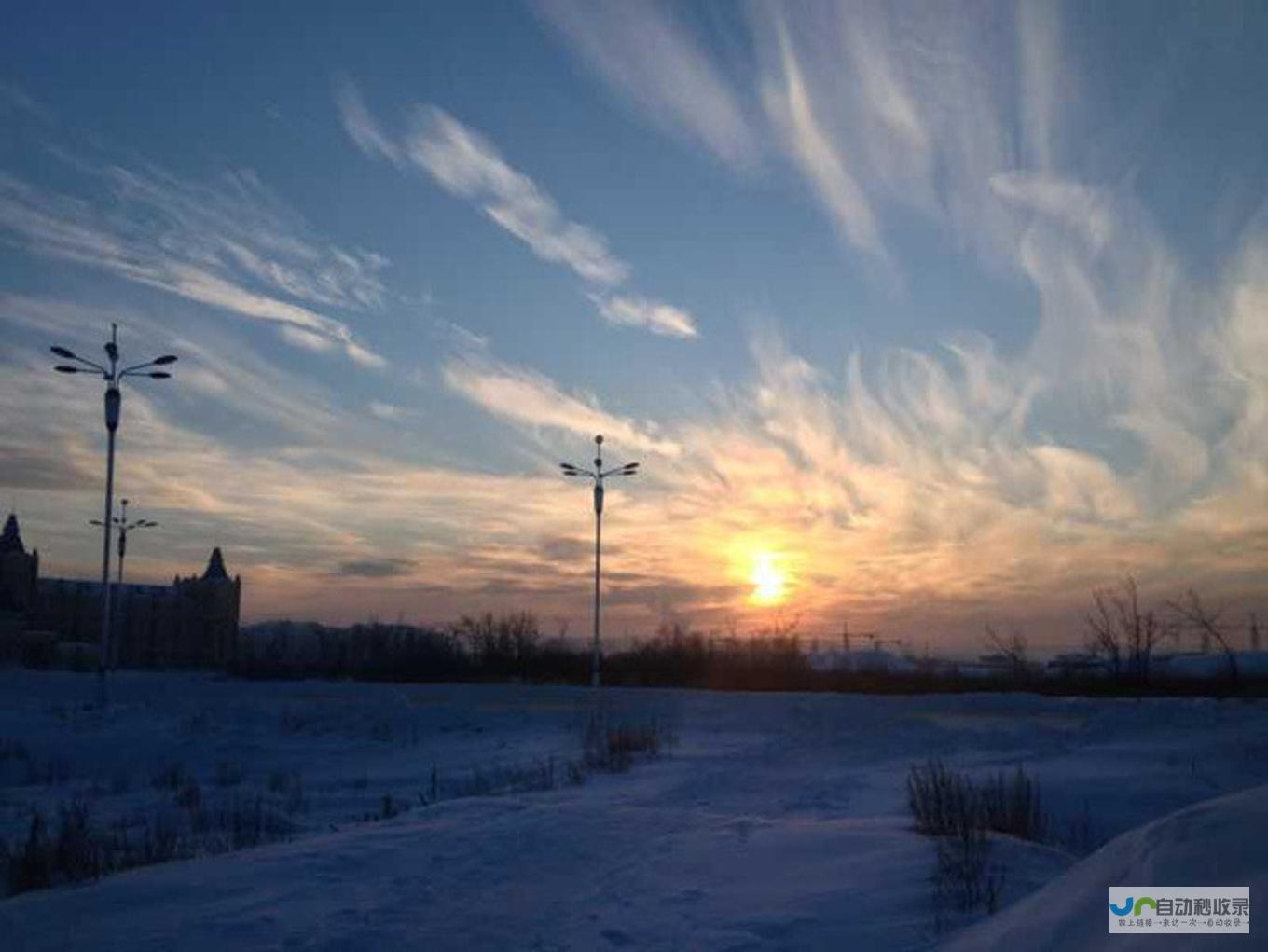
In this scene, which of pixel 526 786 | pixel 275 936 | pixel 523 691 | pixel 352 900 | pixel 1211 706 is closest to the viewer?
pixel 275 936

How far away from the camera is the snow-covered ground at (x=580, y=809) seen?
6.81 m

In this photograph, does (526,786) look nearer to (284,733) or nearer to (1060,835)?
(1060,835)

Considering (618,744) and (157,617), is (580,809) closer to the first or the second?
(618,744)

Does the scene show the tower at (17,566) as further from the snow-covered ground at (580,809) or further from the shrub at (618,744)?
the shrub at (618,744)

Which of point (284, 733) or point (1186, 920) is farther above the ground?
point (1186, 920)

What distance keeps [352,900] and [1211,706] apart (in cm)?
1883

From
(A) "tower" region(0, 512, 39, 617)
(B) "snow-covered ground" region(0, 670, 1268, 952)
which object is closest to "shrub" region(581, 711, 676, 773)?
(B) "snow-covered ground" region(0, 670, 1268, 952)

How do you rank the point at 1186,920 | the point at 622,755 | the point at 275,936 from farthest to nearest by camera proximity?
the point at 622,755, the point at 275,936, the point at 1186,920

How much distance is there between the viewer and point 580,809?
10.9 metres

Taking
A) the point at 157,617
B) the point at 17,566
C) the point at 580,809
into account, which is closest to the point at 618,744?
the point at 580,809

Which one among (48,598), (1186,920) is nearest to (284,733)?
(1186,920)

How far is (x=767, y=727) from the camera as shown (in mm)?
24219

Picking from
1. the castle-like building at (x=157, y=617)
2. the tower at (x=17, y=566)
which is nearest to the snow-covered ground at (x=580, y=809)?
the tower at (x=17, y=566)

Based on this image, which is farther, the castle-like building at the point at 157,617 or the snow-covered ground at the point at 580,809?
the castle-like building at the point at 157,617
